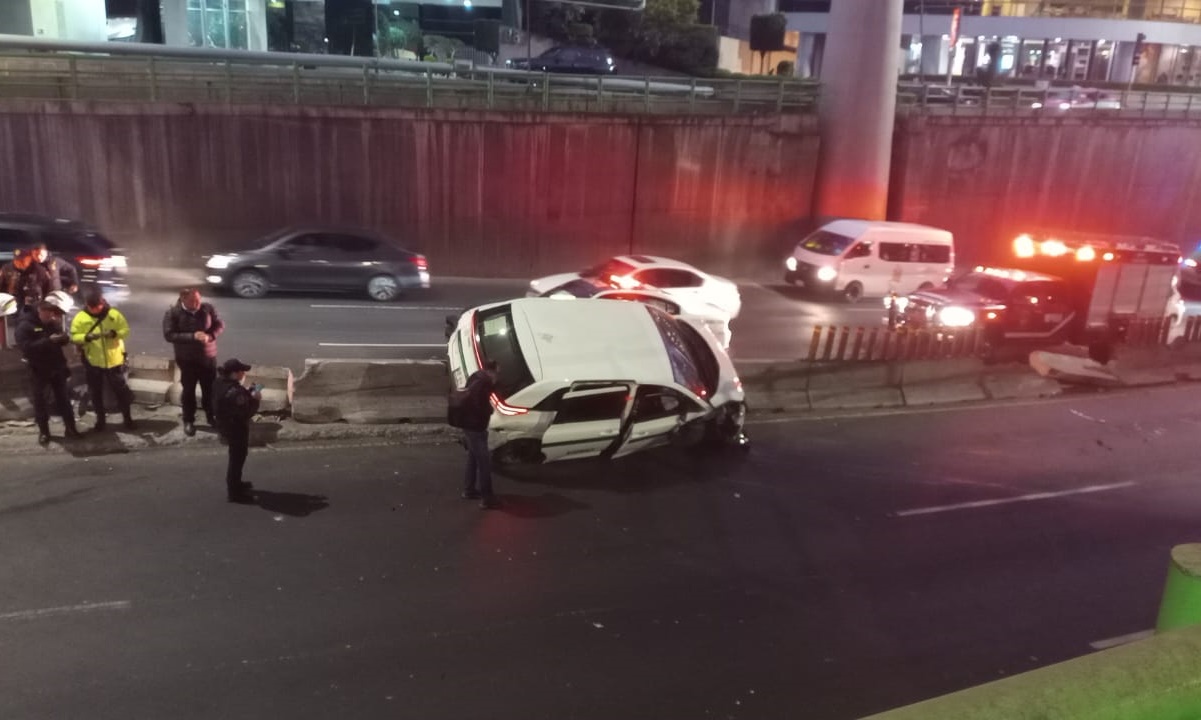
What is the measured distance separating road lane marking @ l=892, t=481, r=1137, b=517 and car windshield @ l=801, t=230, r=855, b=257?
12088 mm

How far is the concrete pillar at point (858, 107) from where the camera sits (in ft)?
87.0

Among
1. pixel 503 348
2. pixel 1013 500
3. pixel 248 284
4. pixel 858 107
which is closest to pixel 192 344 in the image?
pixel 503 348

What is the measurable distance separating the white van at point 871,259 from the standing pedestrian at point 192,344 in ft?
53.1

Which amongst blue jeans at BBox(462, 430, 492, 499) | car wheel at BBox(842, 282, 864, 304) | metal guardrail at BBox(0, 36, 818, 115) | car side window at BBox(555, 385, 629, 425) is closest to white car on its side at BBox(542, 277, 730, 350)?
car side window at BBox(555, 385, 629, 425)

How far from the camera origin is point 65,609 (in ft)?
22.9

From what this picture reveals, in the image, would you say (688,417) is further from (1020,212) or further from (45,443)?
(1020,212)

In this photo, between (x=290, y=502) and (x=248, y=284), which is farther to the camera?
(x=248, y=284)

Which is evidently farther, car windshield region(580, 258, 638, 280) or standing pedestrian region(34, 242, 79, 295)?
car windshield region(580, 258, 638, 280)

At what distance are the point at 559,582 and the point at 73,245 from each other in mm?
11787

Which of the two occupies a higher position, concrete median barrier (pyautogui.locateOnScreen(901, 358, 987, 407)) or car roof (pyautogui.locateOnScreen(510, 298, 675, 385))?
car roof (pyautogui.locateOnScreen(510, 298, 675, 385))

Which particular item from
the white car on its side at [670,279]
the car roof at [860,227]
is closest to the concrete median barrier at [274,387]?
the white car on its side at [670,279]

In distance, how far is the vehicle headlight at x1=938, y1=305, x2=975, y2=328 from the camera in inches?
660

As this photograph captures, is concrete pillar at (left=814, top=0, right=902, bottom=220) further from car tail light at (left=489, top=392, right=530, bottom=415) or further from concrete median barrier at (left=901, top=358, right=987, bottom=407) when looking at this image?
car tail light at (left=489, top=392, right=530, bottom=415)

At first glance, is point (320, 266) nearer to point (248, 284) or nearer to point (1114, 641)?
point (248, 284)
